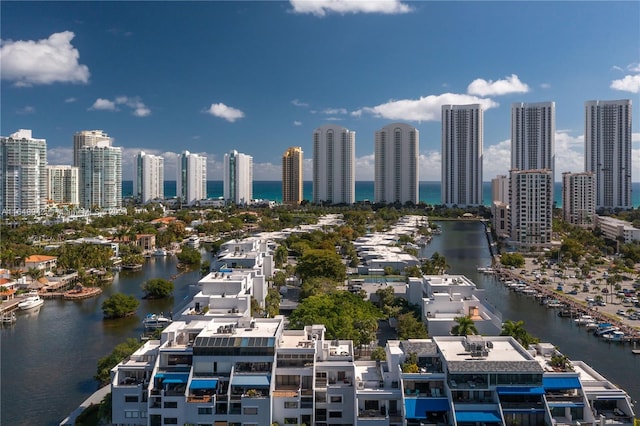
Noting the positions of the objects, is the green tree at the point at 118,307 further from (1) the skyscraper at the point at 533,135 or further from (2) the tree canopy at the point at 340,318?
(1) the skyscraper at the point at 533,135

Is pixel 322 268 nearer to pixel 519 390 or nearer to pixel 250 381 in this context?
pixel 250 381

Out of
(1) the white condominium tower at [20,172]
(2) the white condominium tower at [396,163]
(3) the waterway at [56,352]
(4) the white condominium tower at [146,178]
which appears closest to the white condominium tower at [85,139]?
(4) the white condominium tower at [146,178]

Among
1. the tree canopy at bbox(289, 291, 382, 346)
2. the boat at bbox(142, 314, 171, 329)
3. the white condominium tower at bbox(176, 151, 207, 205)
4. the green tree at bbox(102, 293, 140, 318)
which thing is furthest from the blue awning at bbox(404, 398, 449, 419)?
the white condominium tower at bbox(176, 151, 207, 205)

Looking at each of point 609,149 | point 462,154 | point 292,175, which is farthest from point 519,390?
point 292,175

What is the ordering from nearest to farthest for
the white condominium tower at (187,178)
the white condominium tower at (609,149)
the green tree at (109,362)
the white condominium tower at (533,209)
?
the green tree at (109,362)
the white condominium tower at (533,209)
the white condominium tower at (609,149)
the white condominium tower at (187,178)

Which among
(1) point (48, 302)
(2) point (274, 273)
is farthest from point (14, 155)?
(2) point (274, 273)

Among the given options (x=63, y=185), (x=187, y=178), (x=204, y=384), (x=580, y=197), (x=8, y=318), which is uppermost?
(x=187, y=178)

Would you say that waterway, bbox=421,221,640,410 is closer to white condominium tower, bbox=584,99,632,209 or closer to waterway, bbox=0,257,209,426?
waterway, bbox=0,257,209,426
